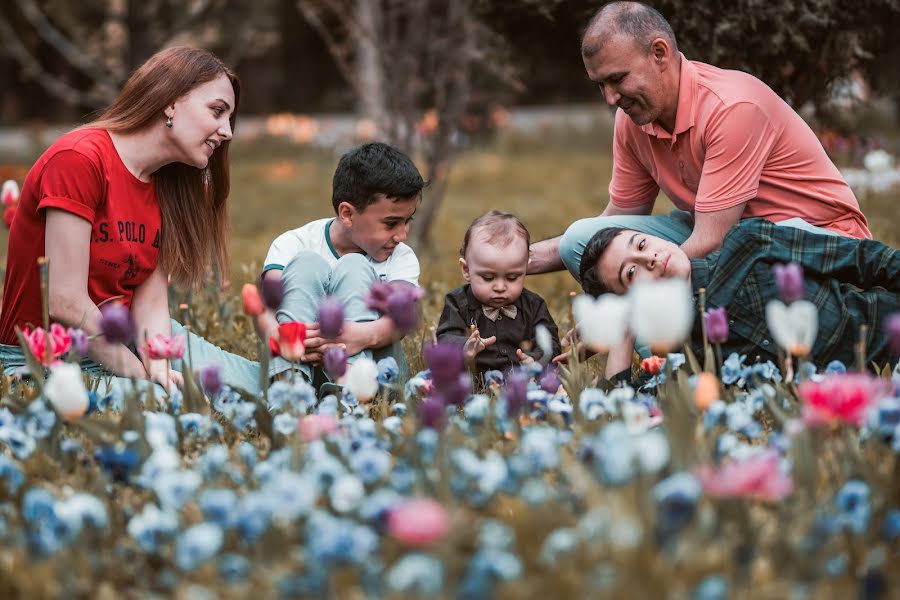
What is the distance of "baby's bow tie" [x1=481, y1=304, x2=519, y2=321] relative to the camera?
3211 mm

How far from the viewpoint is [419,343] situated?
11.9 ft

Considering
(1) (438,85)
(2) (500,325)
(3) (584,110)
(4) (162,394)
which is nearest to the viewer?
(4) (162,394)

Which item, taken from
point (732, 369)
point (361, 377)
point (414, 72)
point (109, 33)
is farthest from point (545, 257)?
point (109, 33)

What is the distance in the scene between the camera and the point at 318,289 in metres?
3.07

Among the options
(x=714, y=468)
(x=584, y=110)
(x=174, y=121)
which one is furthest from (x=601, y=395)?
(x=584, y=110)

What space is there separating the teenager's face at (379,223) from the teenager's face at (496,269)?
0.21 meters

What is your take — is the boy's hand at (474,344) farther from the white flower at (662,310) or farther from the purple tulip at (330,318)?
the white flower at (662,310)

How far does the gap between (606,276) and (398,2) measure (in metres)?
3.57

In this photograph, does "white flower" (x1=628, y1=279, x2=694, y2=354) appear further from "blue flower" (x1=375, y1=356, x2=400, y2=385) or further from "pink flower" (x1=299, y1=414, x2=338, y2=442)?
"blue flower" (x1=375, y1=356, x2=400, y2=385)

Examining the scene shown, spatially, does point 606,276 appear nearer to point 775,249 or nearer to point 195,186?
point 775,249

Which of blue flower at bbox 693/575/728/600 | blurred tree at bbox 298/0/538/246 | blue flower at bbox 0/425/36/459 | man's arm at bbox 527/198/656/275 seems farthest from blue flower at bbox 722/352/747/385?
blurred tree at bbox 298/0/538/246

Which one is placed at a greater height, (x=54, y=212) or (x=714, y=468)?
(x=54, y=212)

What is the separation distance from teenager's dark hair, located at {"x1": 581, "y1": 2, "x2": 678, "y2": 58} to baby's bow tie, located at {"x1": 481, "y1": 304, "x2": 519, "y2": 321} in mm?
768

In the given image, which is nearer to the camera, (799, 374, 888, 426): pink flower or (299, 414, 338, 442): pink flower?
(799, 374, 888, 426): pink flower
